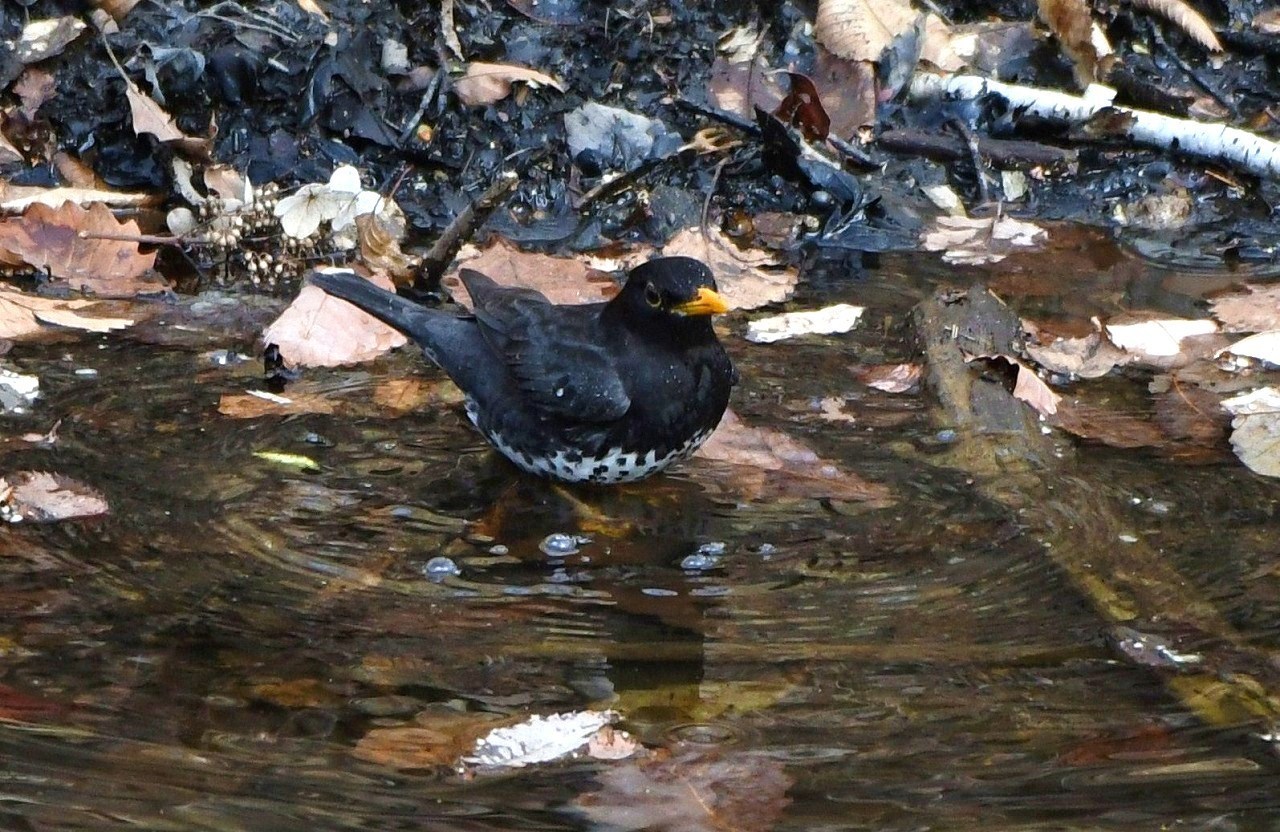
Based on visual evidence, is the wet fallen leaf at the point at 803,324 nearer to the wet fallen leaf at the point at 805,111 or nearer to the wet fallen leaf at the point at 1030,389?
the wet fallen leaf at the point at 1030,389

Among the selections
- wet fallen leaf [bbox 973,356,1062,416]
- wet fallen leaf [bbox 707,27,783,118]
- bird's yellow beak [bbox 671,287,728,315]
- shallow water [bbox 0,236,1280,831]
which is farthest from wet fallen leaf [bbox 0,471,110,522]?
wet fallen leaf [bbox 707,27,783,118]

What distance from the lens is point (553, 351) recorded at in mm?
5250

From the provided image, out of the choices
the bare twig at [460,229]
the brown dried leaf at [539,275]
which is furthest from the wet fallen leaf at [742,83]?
the bare twig at [460,229]

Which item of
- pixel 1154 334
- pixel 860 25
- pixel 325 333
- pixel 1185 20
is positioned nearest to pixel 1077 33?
pixel 1185 20

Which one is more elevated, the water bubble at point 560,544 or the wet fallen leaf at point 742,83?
the wet fallen leaf at point 742,83

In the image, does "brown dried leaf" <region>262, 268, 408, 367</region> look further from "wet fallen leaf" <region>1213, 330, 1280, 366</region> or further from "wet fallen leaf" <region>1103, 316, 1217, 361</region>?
"wet fallen leaf" <region>1213, 330, 1280, 366</region>

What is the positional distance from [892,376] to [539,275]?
1.63m

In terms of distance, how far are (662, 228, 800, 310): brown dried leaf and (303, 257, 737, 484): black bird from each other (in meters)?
1.16

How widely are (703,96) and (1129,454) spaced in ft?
11.1

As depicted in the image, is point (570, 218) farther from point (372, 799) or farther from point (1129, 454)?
point (372, 799)

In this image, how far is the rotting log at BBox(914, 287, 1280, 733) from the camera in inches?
148

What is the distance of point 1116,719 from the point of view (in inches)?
142

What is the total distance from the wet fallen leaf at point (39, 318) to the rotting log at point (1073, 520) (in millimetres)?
3005

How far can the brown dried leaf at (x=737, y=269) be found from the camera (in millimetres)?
6488
